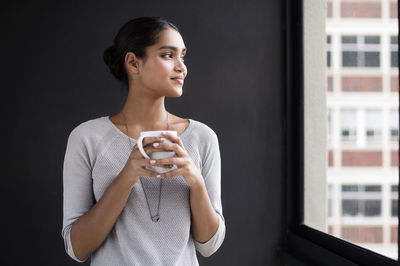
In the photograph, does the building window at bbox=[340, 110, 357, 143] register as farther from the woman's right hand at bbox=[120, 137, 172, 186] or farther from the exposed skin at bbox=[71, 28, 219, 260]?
the woman's right hand at bbox=[120, 137, 172, 186]

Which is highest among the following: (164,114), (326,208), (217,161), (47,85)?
(47,85)

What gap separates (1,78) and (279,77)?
4.39 feet

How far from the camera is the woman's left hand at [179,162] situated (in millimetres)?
952

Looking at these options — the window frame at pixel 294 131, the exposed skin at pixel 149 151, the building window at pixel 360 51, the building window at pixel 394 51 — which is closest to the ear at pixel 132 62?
the exposed skin at pixel 149 151

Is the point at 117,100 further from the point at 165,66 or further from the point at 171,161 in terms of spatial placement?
the point at 171,161

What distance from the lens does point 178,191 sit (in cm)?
112

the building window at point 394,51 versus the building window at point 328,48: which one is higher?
the building window at point 328,48

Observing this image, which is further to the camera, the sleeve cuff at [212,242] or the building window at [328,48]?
the building window at [328,48]

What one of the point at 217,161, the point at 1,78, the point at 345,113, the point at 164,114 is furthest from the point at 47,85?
the point at 345,113

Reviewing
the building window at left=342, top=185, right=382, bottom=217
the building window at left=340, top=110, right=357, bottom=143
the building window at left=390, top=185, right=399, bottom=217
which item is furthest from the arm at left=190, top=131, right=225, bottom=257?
the building window at left=340, top=110, right=357, bottom=143

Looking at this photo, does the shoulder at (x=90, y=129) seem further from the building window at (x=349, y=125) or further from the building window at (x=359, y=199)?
the building window at (x=349, y=125)

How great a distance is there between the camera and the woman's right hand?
0.95 metres

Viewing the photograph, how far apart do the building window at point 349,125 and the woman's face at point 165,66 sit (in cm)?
115

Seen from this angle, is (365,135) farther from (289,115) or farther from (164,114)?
(164,114)
